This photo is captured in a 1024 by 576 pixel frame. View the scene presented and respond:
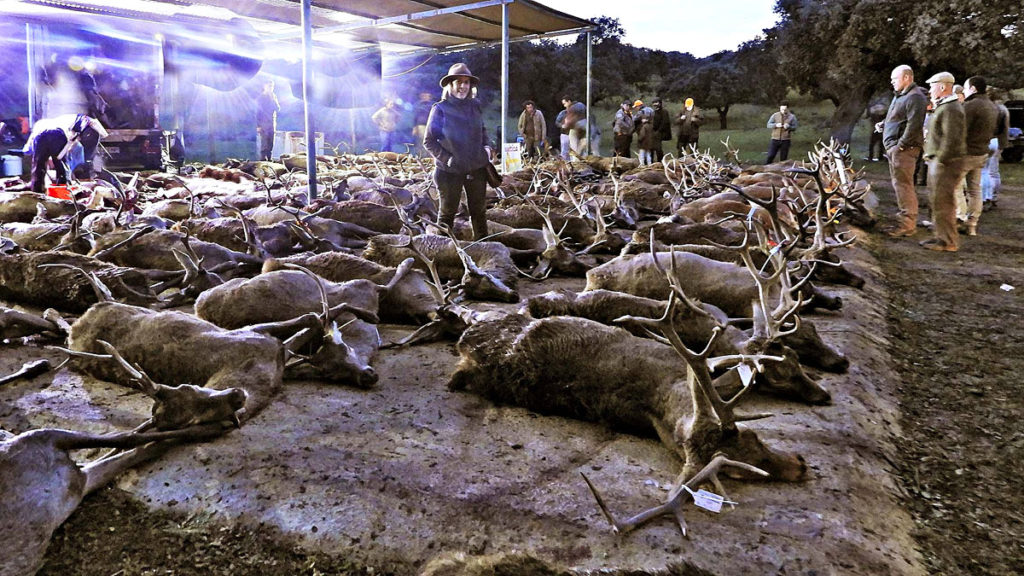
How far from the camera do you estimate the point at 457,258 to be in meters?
6.46

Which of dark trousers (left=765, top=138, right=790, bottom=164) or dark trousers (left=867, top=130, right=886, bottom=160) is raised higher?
dark trousers (left=867, top=130, right=886, bottom=160)

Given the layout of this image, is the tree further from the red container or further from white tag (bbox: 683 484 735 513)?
white tag (bbox: 683 484 735 513)

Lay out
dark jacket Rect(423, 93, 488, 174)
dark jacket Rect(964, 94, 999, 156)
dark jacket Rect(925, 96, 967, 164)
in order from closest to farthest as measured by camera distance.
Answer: dark jacket Rect(423, 93, 488, 174)
dark jacket Rect(925, 96, 967, 164)
dark jacket Rect(964, 94, 999, 156)

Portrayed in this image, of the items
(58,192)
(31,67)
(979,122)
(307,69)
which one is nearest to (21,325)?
(307,69)

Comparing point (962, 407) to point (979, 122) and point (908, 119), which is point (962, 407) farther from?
point (908, 119)

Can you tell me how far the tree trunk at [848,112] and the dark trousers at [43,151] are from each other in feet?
70.5

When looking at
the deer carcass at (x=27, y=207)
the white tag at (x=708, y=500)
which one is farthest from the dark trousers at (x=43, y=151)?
the white tag at (x=708, y=500)

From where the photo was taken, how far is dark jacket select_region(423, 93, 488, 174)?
22.6 ft

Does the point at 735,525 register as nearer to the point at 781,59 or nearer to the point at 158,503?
the point at 158,503

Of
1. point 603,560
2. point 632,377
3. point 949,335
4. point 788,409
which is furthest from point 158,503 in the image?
point 949,335

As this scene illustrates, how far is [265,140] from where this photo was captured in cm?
1828

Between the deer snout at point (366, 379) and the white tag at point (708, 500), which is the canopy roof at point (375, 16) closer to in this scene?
the deer snout at point (366, 379)

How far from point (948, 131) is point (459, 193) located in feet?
17.3

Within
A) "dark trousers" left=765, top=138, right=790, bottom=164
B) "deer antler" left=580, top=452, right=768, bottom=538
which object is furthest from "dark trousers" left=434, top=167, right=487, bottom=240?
"dark trousers" left=765, top=138, right=790, bottom=164
